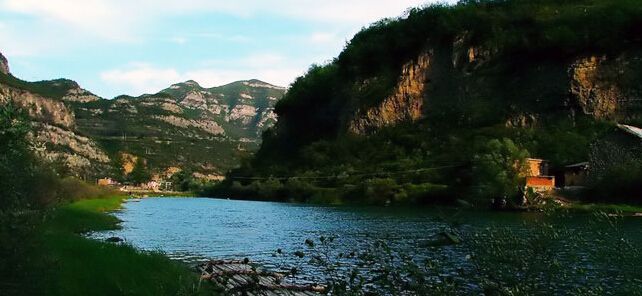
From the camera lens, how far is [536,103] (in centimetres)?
11556

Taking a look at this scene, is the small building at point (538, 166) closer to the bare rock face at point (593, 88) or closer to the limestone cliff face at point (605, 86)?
the limestone cliff face at point (605, 86)

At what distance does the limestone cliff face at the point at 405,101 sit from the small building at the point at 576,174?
54.5 meters

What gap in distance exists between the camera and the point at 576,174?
8419 centimetres

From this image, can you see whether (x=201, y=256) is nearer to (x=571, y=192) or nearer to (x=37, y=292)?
(x=37, y=292)

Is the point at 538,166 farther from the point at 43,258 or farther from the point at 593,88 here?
the point at 43,258

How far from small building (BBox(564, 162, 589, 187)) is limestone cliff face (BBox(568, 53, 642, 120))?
24540mm

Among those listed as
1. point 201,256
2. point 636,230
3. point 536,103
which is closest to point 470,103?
point 536,103

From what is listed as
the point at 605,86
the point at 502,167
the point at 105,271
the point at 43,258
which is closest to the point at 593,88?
the point at 605,86

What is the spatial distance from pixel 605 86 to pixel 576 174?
30.8 metres

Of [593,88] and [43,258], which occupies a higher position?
[593,88]

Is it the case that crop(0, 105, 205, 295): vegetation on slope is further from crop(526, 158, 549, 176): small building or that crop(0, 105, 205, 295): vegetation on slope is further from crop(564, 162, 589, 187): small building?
crop(526, 158, 549, 176): small building

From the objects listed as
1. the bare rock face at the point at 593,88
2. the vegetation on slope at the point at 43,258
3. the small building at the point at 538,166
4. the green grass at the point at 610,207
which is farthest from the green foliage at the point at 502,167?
the vegetation on slope at the point at 43,258

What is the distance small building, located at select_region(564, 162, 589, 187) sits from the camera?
264ft

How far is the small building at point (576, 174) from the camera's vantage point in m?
80.4
